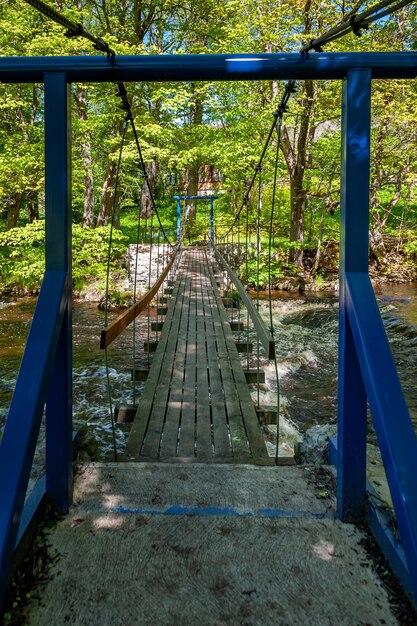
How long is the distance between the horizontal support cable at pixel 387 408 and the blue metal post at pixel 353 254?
0.07m

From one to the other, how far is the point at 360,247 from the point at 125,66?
0.86m

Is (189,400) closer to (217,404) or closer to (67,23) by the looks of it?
(217,404)

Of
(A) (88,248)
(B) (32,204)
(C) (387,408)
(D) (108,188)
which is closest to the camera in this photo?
(C) (387,408)

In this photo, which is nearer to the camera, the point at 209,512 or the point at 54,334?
the point at 54,334

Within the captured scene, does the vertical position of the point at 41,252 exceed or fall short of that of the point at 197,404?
it exceeds it

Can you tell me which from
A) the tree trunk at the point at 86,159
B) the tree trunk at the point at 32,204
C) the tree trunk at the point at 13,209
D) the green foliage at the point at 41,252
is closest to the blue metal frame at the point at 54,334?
the green foliage at the point at 41,252

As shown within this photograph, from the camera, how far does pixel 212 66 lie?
1.31 meters

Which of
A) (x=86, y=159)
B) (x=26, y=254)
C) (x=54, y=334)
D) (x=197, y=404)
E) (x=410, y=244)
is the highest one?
(x=86, y=159)

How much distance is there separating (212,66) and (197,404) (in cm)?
212

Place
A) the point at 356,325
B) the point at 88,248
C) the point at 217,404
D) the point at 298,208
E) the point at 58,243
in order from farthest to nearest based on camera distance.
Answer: the point at 298,208
the point at 88,248
the point at 217,404
the point at 58,243
the point at 356,325

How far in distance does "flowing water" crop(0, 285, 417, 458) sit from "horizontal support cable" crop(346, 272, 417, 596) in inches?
105

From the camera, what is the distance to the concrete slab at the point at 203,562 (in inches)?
38.8

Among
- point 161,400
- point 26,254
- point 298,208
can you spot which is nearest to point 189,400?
point 161,400

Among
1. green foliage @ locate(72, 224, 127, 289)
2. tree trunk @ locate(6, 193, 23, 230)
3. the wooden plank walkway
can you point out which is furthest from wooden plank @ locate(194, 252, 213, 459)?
tree trunk @ locate(6, 193, 23, 230)
